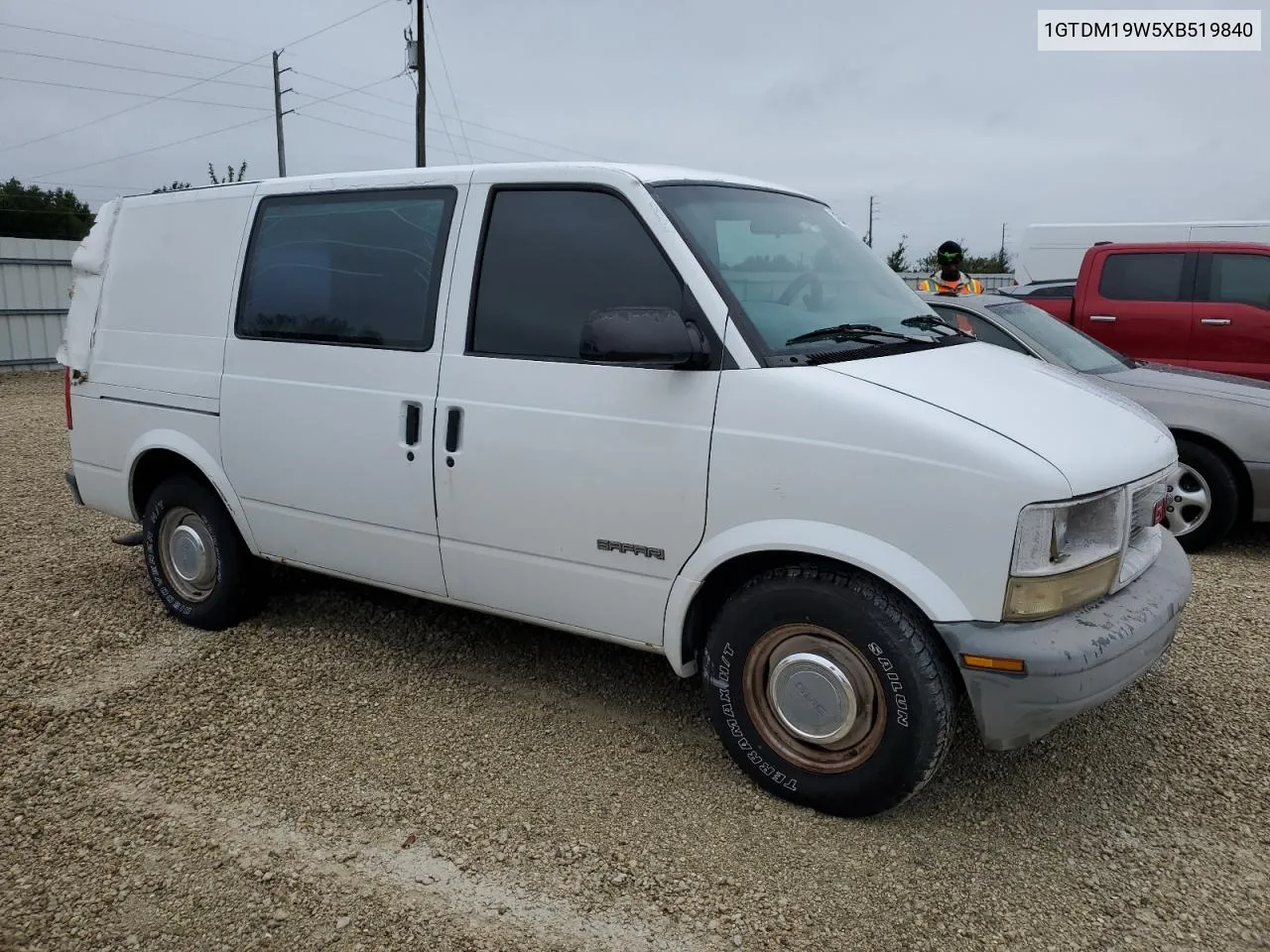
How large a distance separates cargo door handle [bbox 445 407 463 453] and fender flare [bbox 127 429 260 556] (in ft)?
4.53

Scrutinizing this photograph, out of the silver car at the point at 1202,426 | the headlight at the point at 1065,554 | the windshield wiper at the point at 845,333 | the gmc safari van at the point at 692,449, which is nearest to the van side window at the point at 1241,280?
the silver car at the point at 1202,426

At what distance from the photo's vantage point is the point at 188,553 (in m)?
4.91

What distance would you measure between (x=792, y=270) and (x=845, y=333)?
36 centimetres

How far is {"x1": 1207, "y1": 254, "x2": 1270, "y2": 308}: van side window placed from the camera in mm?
8203

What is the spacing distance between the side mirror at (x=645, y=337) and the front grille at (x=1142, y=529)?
1.44m

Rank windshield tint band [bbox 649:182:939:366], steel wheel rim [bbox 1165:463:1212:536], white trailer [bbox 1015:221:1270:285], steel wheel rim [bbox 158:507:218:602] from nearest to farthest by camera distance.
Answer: windshield tint band [bbox 649:182:939:366]
steel wheel rim [bbox 158:507:218:602]
steel wheel rim [bbox 1165:463:1212:536]
white trailer [bbox 1015:221:1270:285]

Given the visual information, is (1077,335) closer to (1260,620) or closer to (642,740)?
(1260,620)

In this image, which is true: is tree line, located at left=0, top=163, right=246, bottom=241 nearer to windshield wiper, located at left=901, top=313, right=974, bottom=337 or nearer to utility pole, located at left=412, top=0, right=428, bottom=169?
utility pole, located at left=412, top=0, right=428, bottom=169

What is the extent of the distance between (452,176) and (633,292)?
3.25ft

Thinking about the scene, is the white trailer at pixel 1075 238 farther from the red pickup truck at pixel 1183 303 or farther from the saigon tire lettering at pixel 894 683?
the saigon tire lettering at pixel 894 683

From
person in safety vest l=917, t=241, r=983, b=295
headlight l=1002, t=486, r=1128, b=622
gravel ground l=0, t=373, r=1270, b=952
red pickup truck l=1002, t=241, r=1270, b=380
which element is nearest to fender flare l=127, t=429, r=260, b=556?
gravel ground l=0, t=373, r=1270, b=952

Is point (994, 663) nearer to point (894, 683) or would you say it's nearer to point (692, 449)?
point (894, 683)

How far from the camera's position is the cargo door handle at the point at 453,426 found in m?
3.71

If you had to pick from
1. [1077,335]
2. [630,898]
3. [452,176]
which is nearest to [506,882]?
[630,898]
